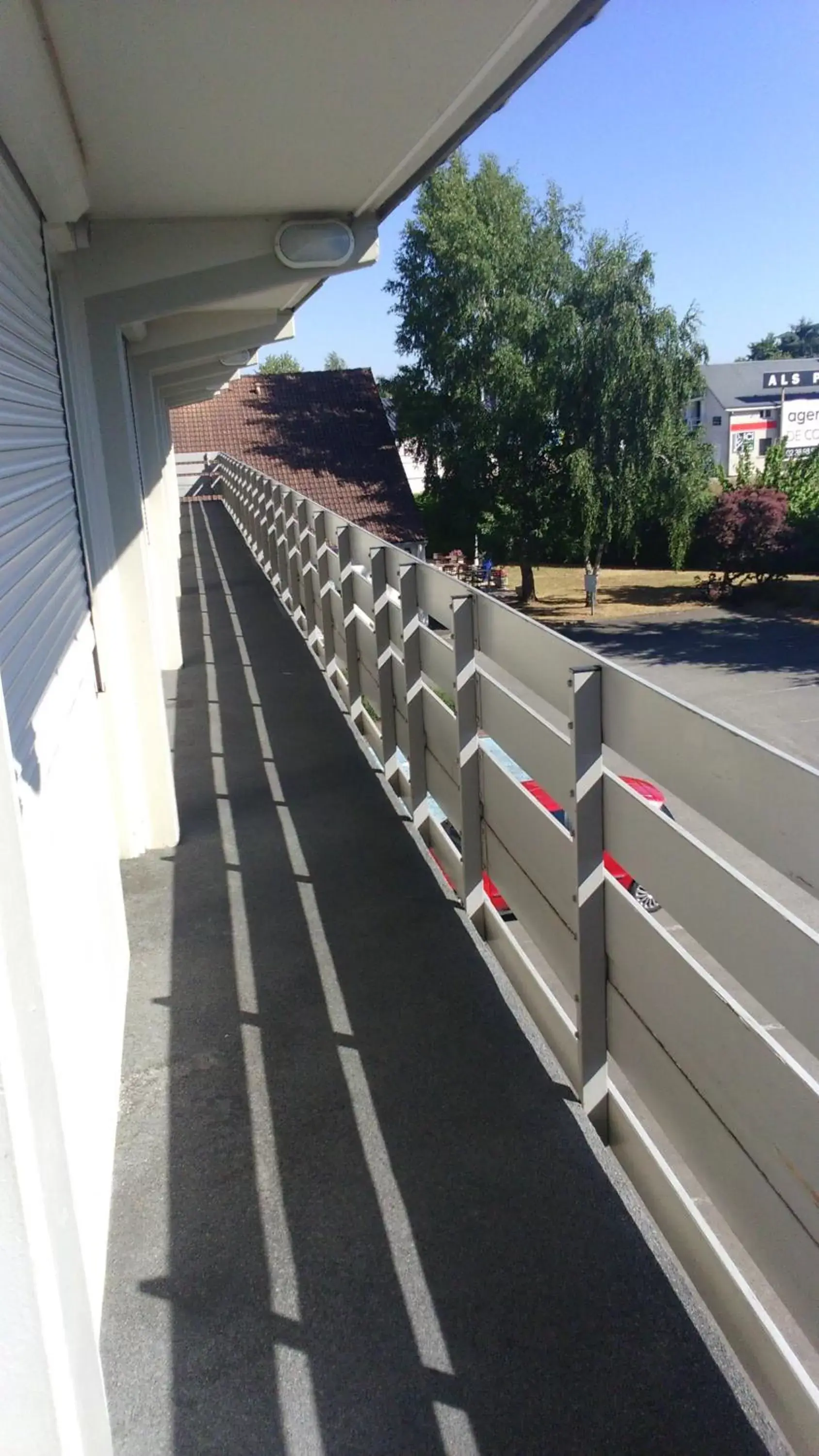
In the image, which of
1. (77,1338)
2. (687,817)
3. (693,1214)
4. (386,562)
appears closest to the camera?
(77,1338)

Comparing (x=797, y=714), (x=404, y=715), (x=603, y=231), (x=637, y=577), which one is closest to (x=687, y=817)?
(x=797, y=714)

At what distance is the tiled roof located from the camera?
103ft

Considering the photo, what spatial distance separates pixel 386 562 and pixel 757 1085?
3.43 metres

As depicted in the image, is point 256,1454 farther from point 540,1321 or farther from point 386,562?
point 386,562

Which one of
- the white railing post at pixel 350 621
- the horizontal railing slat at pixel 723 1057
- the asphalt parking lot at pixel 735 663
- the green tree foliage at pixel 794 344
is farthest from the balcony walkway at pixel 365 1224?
the green tree foliage at pixel 794 344

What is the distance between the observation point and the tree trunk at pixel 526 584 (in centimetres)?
3628

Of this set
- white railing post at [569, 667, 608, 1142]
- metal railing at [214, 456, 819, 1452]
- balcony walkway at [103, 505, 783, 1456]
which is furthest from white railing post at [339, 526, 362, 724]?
white railing post at [569, 667, 608, 1142]

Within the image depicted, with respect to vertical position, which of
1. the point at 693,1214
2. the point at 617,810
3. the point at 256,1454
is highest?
the point at 617,810

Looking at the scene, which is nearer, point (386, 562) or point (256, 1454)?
point (256, 1454)

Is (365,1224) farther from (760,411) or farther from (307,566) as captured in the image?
(760,411)

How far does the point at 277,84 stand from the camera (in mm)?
2959

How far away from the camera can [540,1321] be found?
2127 mm

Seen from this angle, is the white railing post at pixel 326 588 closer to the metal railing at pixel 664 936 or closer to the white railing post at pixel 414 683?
the white railing post at pixel 414 683

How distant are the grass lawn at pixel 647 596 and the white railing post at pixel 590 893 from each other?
104 ft
